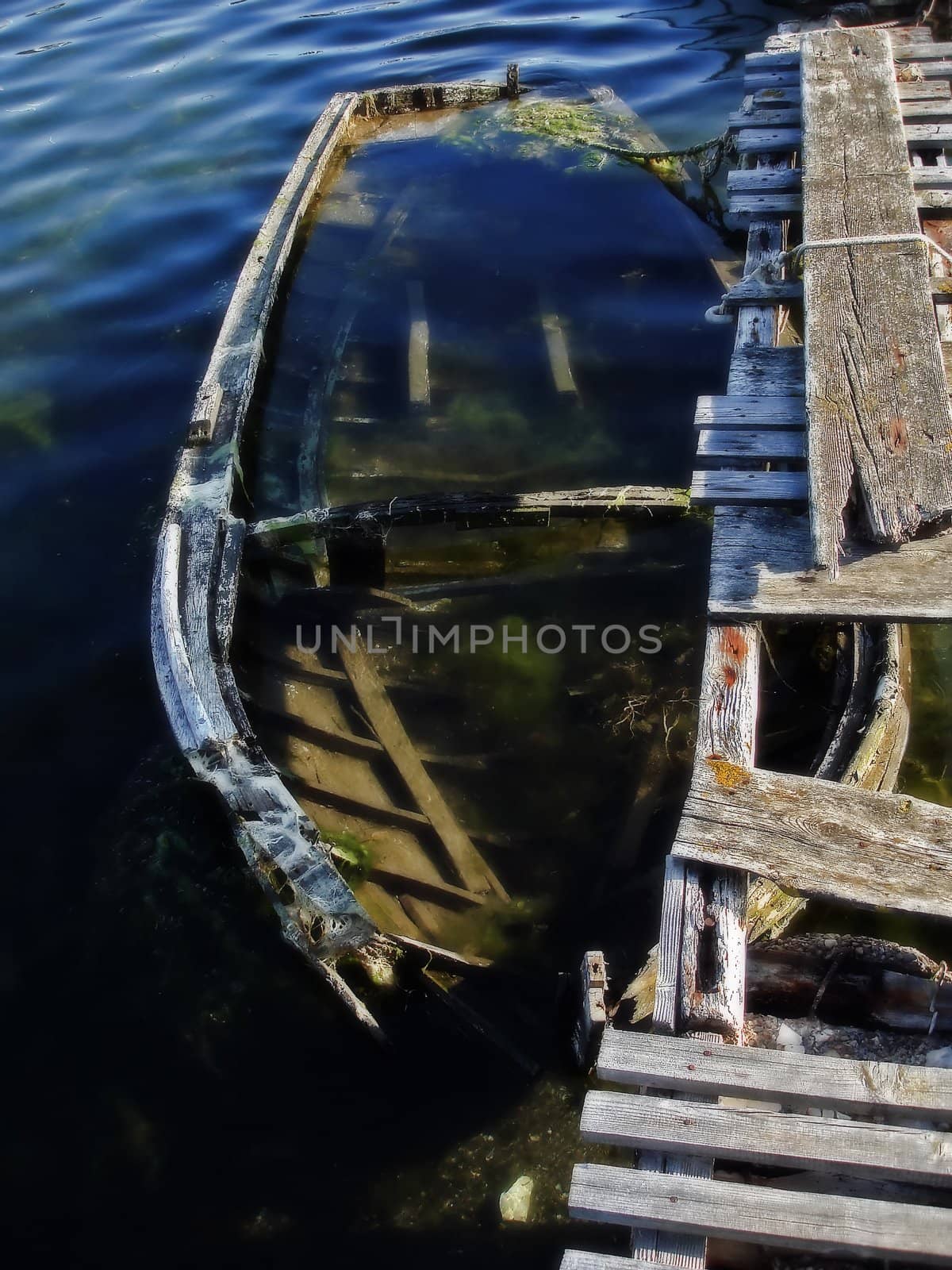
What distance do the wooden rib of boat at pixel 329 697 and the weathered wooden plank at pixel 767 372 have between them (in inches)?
44.1

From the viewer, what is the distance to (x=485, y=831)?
4793 millimetres

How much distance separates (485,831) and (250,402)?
3575mm

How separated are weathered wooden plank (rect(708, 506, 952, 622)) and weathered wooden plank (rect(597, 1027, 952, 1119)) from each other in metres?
1.38

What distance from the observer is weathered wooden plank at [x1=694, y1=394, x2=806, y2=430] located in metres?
3.88

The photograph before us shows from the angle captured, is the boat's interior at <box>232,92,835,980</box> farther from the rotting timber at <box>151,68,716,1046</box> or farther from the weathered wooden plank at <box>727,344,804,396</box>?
the weathered wooden plank at <box>727,344,804,396</box>

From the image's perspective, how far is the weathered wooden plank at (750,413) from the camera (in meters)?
3.88

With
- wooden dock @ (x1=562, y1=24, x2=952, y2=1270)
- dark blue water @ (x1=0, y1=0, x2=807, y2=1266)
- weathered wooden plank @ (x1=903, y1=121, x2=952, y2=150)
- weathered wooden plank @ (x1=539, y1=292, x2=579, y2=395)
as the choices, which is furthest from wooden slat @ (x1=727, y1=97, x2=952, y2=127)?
dark blue water @ (x1=0, y1=0, x2=807, y2=1266)

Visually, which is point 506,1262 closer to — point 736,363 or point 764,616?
point 764,616

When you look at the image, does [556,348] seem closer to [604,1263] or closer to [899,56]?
[899,56]

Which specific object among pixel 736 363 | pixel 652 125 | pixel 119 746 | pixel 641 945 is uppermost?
pixel 652 125

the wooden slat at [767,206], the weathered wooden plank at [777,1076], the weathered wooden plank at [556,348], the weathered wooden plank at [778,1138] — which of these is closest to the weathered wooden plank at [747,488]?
the weathered wooden plank at [777,1076]

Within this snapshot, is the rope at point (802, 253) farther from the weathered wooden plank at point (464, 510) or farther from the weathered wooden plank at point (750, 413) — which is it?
the weathered wooden plank at point (464, 510)

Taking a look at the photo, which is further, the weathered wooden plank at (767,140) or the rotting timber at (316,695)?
the weathered wooden plank at (767,140)

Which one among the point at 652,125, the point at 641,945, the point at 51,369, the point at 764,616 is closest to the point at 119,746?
the point at 641,945
